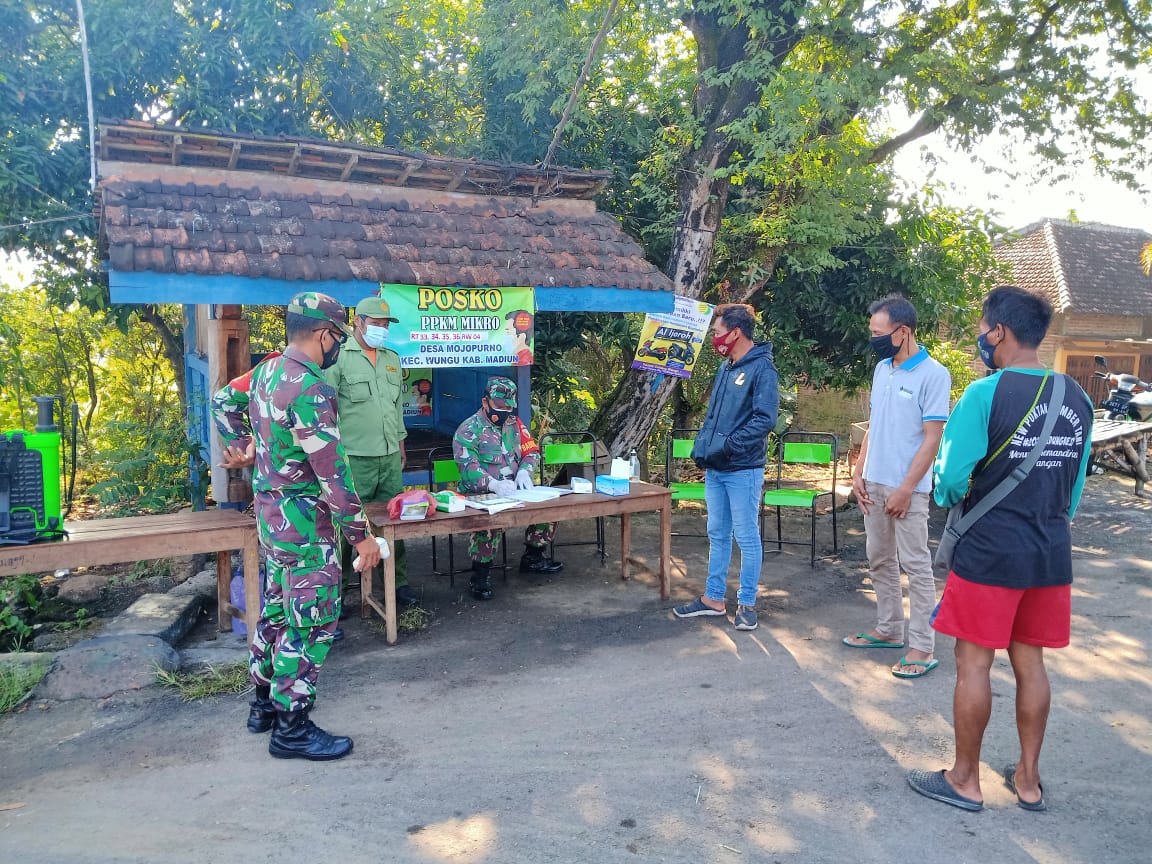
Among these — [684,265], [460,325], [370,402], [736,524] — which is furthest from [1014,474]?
[684,265]

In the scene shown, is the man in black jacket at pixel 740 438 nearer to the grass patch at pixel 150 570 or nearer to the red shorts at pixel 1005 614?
the red shorts at pixel 1005 614

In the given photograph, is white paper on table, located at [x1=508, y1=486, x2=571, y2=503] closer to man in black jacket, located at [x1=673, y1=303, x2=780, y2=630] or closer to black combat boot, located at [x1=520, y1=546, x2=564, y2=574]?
black combat boot, located at [x1=520, y1=546, x2=564, y2=574]

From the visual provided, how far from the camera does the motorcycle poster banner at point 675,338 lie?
308 inches

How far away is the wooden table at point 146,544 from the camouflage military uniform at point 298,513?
106 cm

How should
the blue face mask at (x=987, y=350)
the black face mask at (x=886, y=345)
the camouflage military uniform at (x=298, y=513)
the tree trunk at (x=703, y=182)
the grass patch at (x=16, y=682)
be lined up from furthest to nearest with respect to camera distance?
the tree trunk at (x=703, y=182), the black face mask at (x=886, y=345), the grass patch at (x=16, y=682), the camouflage military uniform at (x=298, y=513), the blue face mask at (x=987, y=350)

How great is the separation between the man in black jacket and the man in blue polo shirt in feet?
2.13

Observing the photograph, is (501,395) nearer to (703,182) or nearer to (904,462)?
(904,462)

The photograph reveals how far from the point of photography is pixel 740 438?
17.1ft

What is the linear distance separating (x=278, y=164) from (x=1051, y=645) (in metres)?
5.96

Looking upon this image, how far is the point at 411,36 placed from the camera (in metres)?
10.5

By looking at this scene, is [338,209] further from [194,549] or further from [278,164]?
[194,549]

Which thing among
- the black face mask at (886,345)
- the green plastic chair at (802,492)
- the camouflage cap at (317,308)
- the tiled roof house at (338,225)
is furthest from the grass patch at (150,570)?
the black face mask at (886,345)

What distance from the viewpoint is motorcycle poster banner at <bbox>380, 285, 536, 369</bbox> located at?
19.9 feet

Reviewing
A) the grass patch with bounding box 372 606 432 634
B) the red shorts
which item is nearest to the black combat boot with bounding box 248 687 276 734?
the grass patch with bounding box 372 606 432 634
